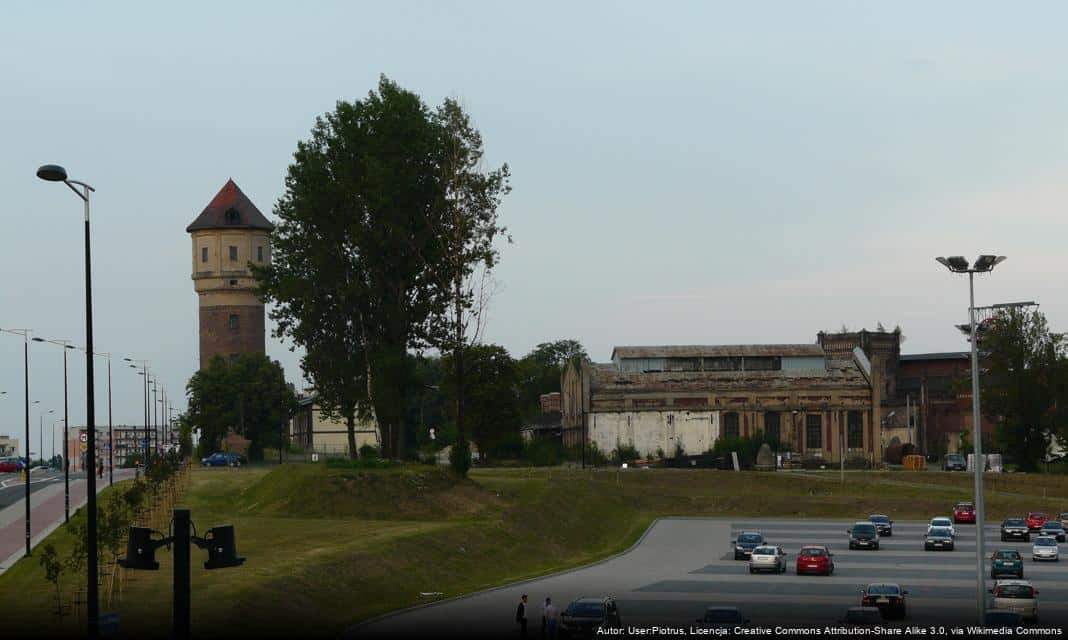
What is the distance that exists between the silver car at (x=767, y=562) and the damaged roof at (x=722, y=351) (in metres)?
72.4

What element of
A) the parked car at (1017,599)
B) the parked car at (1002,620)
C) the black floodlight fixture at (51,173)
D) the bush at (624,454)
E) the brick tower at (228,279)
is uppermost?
the brick tower at (228,279)

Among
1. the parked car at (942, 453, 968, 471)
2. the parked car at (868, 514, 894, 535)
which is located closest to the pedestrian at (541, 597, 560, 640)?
the parked car at (868, 514, 894, 535)

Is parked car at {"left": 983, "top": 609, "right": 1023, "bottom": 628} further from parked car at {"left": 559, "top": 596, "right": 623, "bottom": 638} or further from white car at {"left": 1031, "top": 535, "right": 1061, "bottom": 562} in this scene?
white car at {"left": 1031, "top": 535, "right": 1061, "bottom": 562}

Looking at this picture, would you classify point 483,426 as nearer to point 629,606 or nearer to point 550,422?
point 550,422

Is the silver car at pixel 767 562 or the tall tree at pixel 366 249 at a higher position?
the tall tree at pixel 366 249

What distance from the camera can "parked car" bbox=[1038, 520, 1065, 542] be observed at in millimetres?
71750

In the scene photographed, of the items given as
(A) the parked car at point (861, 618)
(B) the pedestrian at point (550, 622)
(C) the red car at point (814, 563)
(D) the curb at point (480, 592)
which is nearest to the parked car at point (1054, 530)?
(C) the red car at point (814, 563)

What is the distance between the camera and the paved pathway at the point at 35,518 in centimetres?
6378

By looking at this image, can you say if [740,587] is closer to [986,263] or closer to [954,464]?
[986,263]

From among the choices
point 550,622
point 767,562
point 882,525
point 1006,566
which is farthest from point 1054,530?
point 550,622

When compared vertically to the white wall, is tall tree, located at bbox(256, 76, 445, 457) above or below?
above

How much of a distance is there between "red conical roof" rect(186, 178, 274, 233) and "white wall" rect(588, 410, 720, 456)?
5008cm

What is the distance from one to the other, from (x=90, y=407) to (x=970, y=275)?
90.7 feet

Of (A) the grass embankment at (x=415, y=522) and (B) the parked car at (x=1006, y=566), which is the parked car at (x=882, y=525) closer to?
(A) the grass embankment at (x=415, y=522)
